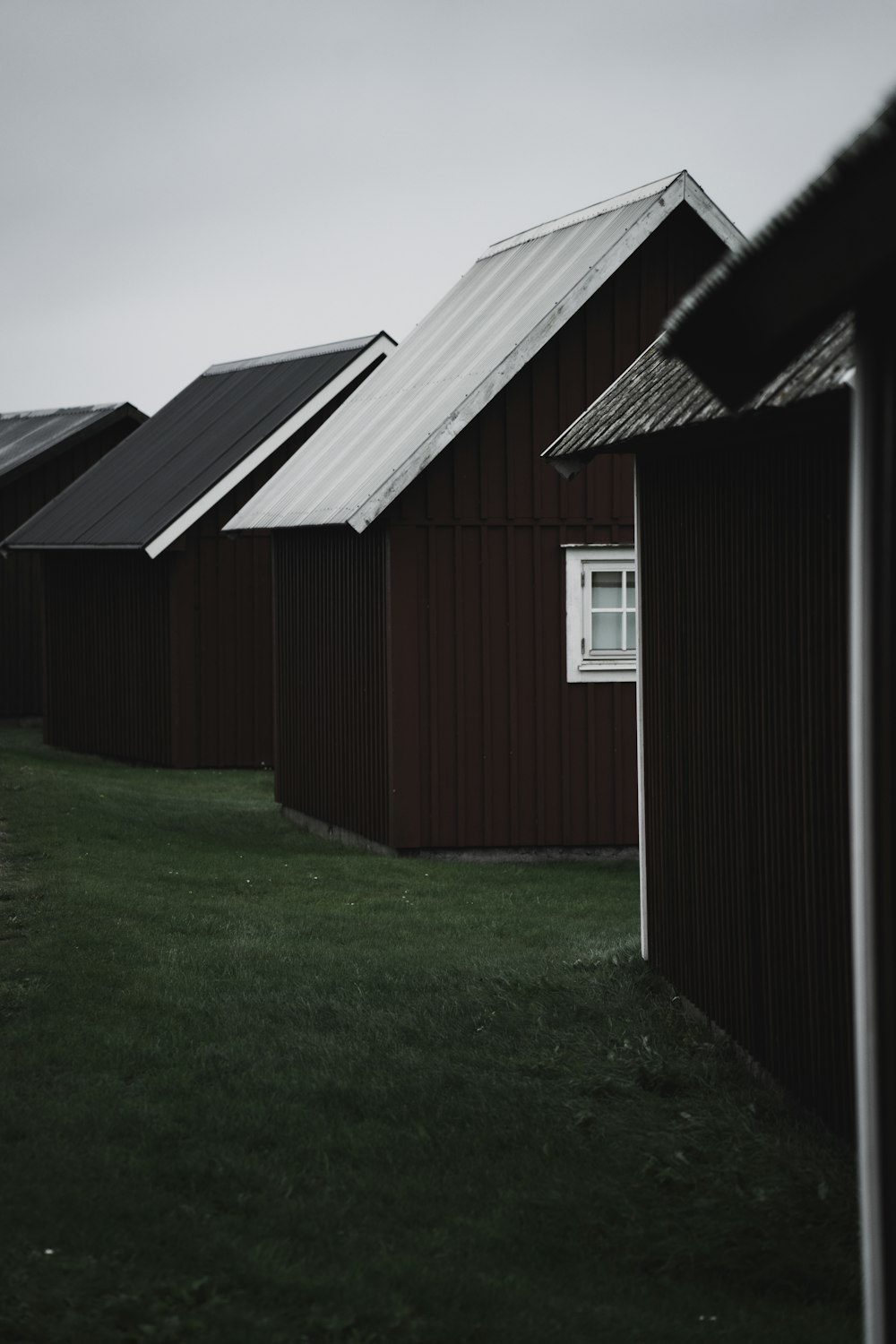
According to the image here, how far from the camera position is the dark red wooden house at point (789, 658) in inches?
153

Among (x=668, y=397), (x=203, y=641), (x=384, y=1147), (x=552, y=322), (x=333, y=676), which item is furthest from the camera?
(x=203, y=641)

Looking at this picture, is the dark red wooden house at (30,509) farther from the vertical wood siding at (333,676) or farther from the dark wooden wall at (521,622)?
the dark wooden wall at (521,622)

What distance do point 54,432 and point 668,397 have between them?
26.4 m

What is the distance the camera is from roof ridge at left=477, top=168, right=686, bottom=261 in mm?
15562

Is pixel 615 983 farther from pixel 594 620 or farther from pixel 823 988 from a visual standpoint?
pixel 594 620

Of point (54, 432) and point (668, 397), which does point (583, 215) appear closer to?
point (668, 397)

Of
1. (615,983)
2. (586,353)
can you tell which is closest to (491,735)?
(586,353)

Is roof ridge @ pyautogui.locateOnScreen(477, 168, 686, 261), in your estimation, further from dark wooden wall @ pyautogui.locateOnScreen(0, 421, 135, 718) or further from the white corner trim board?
dark wooden wall @ pyautogui.locateOnScreen(0, 421, 135, 718)

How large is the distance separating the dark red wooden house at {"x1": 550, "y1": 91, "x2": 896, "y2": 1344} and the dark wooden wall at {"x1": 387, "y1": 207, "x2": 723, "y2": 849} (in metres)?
5.35

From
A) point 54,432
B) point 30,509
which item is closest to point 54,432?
point 54,432

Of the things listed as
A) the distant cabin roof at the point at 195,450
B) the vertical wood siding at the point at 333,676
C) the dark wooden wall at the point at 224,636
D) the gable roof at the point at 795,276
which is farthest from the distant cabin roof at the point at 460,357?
the gable roof at the point at 795,276

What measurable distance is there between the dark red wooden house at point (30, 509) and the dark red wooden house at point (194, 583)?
543cm

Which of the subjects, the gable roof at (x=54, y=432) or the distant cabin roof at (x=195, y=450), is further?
the gable roof at (x=54, y=432)

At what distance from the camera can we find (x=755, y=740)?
781 cm
